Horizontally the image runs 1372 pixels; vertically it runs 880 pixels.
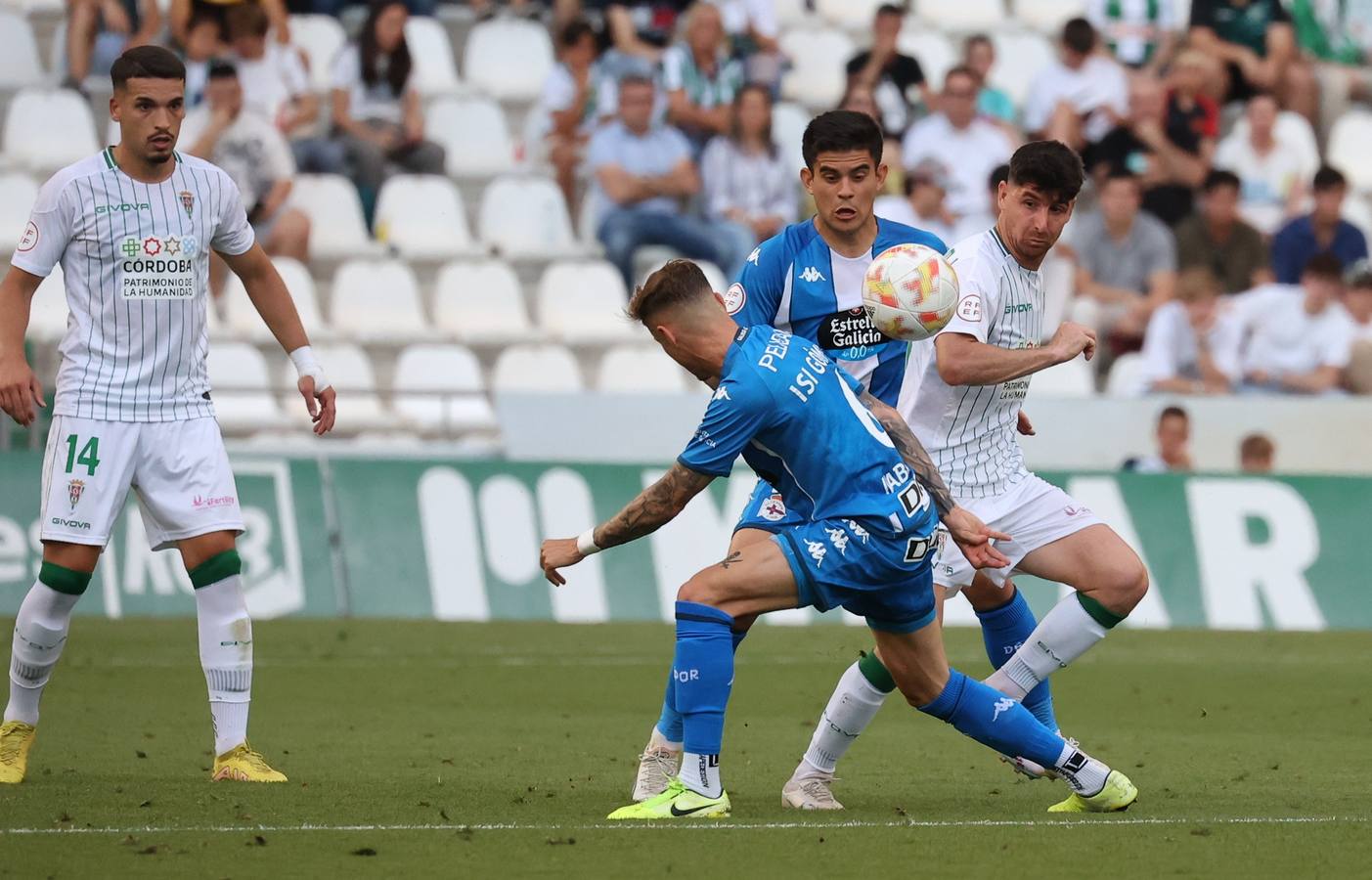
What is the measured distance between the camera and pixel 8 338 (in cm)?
755

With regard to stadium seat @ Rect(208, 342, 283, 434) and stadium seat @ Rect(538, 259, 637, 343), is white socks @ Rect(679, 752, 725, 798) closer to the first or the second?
stadium seat @ Rect(208, 342, 283, 434)

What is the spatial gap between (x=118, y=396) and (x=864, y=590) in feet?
9.23

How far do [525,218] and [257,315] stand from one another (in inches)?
112

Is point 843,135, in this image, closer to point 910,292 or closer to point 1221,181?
point 910,292

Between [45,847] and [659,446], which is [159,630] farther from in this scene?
[45,847]

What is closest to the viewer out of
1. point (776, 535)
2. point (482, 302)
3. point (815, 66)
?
point (776, 535)

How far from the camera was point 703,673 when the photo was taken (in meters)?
6.57

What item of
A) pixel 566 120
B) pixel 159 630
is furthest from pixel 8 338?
pixel 566 120

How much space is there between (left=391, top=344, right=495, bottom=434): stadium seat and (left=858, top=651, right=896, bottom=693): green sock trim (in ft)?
26.2

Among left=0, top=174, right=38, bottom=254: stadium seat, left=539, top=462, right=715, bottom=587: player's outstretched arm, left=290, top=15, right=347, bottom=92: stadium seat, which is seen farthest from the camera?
left=290, top=15, right=347, bottom=92: stadium seat

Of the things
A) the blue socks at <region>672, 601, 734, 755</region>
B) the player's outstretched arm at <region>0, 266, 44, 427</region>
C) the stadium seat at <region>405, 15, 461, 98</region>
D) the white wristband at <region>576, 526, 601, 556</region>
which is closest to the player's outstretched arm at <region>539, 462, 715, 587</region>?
the white wristband at <region>576, 526, 601, 556</region>

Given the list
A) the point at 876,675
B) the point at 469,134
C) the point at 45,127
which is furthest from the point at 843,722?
the point at 469,134

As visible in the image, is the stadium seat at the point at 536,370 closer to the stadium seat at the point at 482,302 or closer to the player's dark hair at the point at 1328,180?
the stadium seat at the point at 482,302

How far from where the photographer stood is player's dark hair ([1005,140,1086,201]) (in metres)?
7.48
